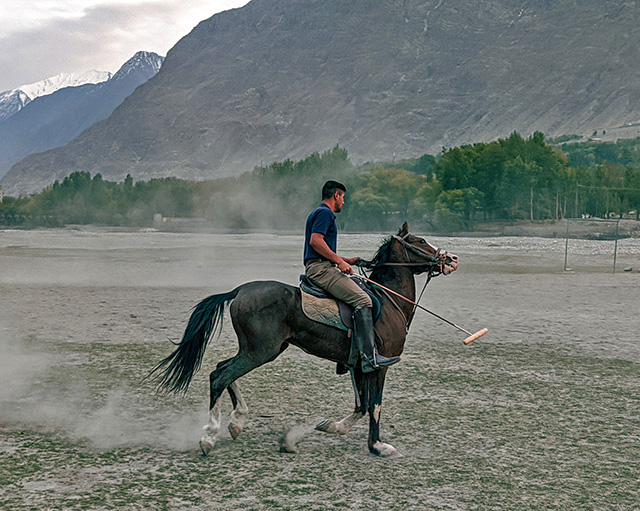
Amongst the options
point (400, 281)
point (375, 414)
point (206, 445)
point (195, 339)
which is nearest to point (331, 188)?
point (400, 281)

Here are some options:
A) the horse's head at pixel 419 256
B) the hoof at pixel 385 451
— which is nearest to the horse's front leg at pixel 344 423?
the hoof at pixel 385 451

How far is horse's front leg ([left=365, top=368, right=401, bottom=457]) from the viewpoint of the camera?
8.12m

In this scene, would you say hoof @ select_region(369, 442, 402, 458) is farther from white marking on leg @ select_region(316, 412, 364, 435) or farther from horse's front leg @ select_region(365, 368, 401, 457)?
white marking on leg @ select_region(316, 412, 364, 435)

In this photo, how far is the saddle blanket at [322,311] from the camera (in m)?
8.39

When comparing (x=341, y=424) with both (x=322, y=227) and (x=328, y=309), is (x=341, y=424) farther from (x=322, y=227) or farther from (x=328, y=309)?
(x=322, y=227)

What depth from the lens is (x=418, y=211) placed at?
11144 cm

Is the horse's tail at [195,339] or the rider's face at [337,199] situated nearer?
the rider's face at [337,199]

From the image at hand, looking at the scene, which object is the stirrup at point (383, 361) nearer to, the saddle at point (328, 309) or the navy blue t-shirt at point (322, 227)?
the saddle at point (328, 309)

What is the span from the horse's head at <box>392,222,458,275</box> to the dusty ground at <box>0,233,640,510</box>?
7.12 ft

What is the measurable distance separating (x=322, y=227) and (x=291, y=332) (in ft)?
4.41

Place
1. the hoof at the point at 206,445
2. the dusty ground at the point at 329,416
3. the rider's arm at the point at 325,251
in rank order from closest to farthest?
the dusty ground at the point at 329,416 → the hoof at the point at 206,445 → the rider's arm at the point at 325,251

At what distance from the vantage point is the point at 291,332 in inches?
334

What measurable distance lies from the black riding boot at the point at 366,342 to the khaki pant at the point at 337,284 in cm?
12

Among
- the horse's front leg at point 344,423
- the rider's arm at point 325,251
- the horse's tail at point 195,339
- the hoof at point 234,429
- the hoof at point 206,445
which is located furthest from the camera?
the horse's front leg at point 344,423
